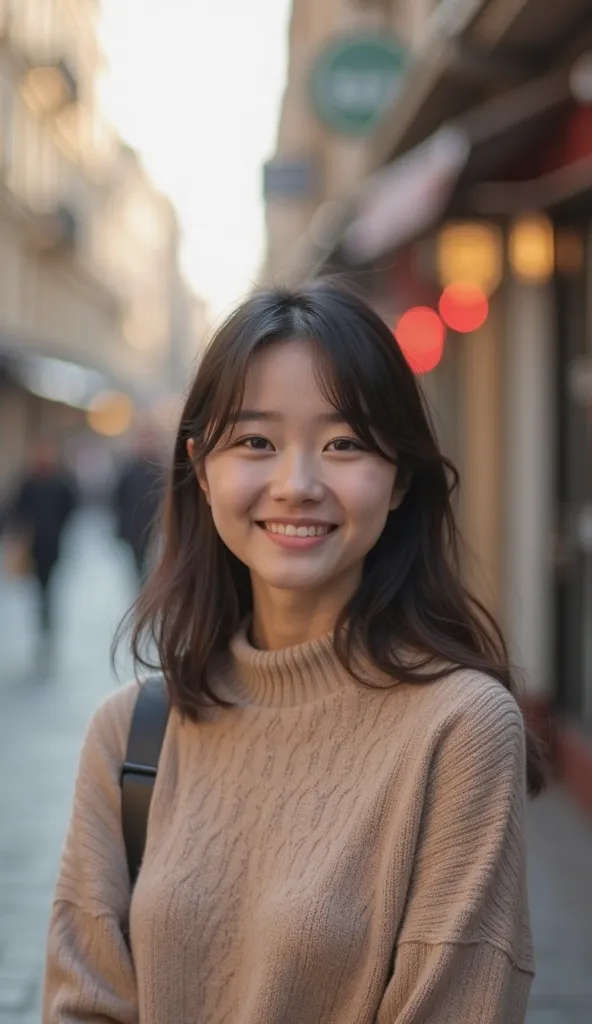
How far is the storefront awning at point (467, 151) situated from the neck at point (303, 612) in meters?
4.95

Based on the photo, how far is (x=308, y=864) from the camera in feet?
5.57

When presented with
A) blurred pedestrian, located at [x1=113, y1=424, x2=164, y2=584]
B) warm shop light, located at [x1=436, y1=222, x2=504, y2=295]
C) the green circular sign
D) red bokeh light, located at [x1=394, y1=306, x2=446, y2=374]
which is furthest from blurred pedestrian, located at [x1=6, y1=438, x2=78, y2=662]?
warm shop light, located at [x1=436, y1=222, x2=504, y2=295]

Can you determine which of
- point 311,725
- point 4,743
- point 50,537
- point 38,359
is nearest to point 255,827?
point 311,725

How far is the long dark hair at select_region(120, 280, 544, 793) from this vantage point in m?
1.78

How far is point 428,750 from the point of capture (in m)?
1.66

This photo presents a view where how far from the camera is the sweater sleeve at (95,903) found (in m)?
1.80

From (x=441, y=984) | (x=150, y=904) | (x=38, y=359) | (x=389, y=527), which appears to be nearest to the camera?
(x=441, y=984)

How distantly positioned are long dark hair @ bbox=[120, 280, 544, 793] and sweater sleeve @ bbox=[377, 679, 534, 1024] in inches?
4.7

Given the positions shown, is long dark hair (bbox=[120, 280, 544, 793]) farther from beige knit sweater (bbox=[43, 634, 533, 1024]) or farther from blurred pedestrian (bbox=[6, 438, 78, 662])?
blurred pedestrian (bbox=[6, 438, 78, 662])

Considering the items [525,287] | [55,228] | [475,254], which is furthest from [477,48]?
[55,228]

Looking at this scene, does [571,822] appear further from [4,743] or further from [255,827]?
[255,827]

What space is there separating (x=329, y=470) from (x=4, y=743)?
6.66 metres

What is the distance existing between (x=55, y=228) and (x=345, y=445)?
108 ft

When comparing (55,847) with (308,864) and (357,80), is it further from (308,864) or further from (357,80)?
(357,80)
